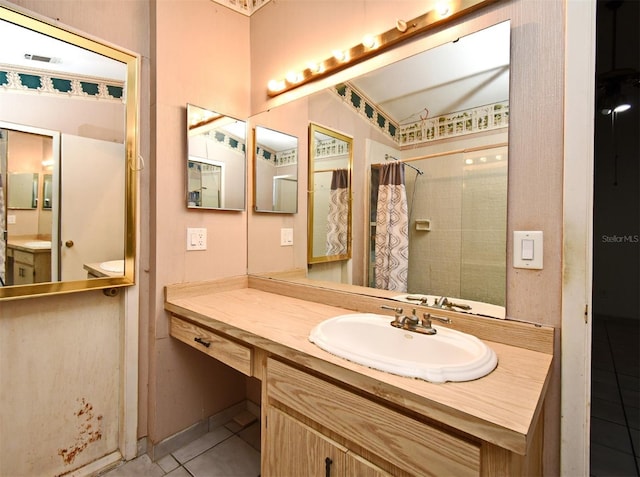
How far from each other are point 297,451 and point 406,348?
1.54 ft

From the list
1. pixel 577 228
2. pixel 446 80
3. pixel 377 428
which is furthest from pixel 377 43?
pixel 377 428

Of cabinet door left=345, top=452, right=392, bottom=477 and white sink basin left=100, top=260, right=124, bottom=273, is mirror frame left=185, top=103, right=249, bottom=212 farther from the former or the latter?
cabinet door left=345, top=452, right=392, bottom=477

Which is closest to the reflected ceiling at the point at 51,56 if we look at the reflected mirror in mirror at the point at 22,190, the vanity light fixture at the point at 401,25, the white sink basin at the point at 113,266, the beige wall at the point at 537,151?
the reflected mirror in mirror at the point at 22,190

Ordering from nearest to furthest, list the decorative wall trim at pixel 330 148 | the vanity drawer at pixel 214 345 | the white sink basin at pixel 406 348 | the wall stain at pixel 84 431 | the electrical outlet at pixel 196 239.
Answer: the white sink basin at pixel 406 348, the vanity drawer at pixel 214 345, the wall stain at pixel 84 431, the decorative wall trim at pixel 330 148, the electrical outlet at pixel 196 239

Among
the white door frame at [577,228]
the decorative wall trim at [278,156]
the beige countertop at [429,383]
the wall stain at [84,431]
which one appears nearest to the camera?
the beige countertop at [429,383]

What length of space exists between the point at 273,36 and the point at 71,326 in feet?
5.82

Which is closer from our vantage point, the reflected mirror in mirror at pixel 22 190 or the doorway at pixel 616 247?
the reflected mirror in mirror at pixel 22 190

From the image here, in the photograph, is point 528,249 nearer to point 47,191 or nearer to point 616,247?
point 47,191

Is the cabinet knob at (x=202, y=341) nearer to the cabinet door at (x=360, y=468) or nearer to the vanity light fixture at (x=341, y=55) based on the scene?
the cabinet door at (x=360, y=468)

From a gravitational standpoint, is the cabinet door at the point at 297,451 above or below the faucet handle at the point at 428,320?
below

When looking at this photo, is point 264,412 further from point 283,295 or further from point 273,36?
point 273,36

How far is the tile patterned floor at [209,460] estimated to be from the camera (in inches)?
56.1

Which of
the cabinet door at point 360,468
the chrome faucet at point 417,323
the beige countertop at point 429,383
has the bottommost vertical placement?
the cabinet door at point 360,468

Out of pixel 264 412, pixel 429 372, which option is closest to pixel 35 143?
pixel 264 412
